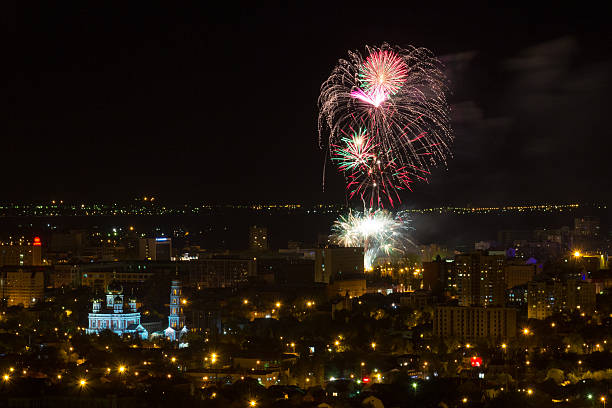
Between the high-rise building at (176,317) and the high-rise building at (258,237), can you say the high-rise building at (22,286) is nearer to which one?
the high-rise building at (176,317)

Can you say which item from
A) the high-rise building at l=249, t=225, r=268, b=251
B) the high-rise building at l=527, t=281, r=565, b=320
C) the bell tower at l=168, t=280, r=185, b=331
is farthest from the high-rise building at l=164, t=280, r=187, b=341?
the high-rise building at l=249, t=225, r=268, b=251

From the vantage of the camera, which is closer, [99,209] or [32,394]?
[32,394]

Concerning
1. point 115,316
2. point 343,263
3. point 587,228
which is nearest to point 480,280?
point 115,316

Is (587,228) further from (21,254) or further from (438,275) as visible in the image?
(21,254)

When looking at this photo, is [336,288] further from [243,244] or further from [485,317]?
[243,244]

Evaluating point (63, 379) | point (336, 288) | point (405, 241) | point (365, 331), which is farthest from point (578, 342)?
point (405, 241)

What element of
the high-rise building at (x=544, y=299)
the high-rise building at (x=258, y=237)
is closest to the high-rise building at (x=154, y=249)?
the high-rise building at (x=258, y=237)
